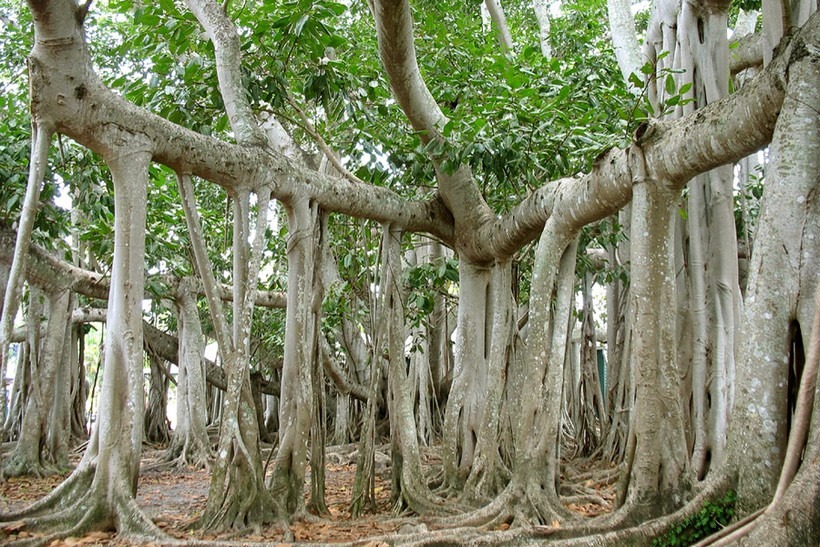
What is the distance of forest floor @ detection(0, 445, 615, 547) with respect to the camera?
3676 millimetres

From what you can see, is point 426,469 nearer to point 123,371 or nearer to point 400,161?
point 400,161

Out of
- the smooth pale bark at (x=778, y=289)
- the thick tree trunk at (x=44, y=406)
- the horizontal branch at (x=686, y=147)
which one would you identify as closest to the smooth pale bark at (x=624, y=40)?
the horizontal branch at (x=686, y=147)

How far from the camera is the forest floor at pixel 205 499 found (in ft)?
12.1

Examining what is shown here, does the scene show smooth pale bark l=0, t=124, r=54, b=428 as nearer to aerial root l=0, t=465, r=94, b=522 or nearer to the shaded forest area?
the shaded forest area

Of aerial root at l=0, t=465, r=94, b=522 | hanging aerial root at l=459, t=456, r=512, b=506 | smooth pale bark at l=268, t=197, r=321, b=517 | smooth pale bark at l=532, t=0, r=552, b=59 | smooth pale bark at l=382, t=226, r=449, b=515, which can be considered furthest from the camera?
smooth pale bark at l=532, t=0, r=552, b=59

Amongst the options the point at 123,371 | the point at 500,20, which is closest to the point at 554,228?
the point at 123,371

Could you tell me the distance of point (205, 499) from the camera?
575 centimetres

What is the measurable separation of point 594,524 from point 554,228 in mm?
1964

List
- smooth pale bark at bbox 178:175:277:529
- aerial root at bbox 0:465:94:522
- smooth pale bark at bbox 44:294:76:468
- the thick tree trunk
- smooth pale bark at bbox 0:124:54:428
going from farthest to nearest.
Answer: smooth pale bark at bbox 44:294:76:468 → the thick tree trunk → smooth pale bark at bbox 178:175:277:529 → aerial root at bbox 0:465:94:522 → smooth pale bark at bbox 0:124:54:428

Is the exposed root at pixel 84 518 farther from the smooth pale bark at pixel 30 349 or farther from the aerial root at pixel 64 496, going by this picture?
the smooth pale bark at pixel 30 349

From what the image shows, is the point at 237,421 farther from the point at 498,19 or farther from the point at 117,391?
the point at 498,19

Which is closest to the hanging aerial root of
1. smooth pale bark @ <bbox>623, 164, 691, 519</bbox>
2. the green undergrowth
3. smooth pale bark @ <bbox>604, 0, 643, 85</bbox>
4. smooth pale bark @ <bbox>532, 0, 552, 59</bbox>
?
smooth pale bark @ <bbox>623, 164, 691, 519</bbox>

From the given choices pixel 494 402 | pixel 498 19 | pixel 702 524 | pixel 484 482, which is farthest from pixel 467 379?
pixel 498 19

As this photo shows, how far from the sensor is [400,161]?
5.71m
